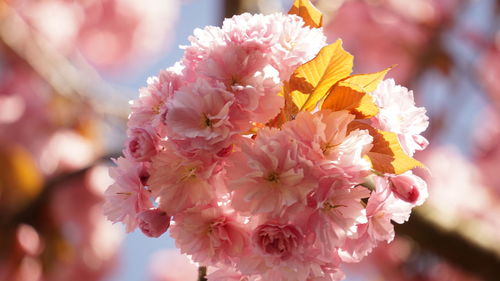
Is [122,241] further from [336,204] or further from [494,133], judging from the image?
[336,204]

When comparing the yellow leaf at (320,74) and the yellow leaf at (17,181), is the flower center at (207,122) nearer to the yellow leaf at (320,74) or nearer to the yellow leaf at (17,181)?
the yellow leaf at (320,74)

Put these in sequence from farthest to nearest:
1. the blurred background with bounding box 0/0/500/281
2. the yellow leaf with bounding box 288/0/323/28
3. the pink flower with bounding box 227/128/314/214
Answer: the blurred background with bounding box 0/0/500/281 < the yellow leaf with bounding box 288/0/323/28 < the pink flower with bounding box 227/128/314/214

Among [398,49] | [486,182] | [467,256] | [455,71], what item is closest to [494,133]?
[486,182]

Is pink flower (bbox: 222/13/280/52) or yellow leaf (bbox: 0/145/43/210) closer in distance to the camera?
pink flower (bbox: 222/13/280/52)

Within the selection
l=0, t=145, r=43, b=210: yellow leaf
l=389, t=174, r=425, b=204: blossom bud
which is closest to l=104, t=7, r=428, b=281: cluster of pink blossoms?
l=389, t=174, r=425, b=204: blossom bud

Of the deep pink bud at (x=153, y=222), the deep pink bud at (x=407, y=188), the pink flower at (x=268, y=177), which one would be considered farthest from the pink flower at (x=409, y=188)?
the deep pink bud at (x=153, y=222)

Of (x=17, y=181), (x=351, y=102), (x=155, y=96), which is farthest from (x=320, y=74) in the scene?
(x=17, y=181)

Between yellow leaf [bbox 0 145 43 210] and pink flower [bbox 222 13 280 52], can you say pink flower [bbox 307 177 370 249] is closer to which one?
pink flower [bbox 222 13 280 52]
